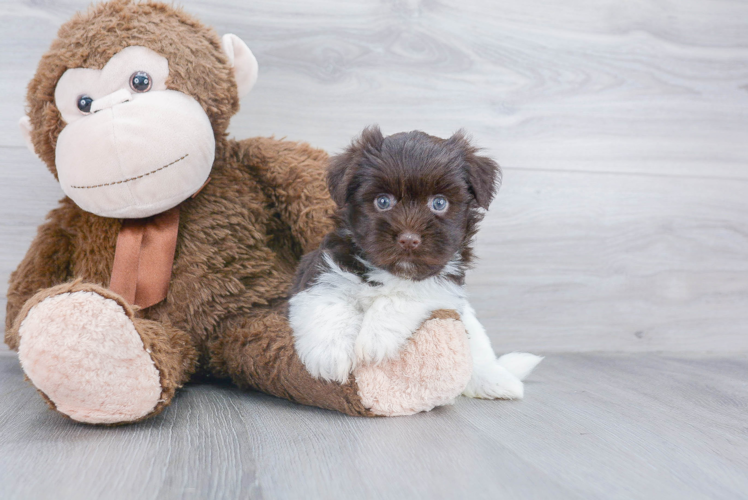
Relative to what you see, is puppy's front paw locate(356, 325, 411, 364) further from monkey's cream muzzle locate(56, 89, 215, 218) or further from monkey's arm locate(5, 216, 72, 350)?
monkey's arm locate(5, 216, 72, 350)

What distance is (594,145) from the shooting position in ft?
7.37

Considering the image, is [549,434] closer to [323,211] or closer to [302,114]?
[323,211]

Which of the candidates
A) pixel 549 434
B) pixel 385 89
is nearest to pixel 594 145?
pixel 385 89

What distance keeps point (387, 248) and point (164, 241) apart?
0.65 metres

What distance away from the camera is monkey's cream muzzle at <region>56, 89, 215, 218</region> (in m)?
1.39

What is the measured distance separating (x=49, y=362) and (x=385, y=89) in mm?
1400

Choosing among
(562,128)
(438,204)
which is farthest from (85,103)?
(562,128)

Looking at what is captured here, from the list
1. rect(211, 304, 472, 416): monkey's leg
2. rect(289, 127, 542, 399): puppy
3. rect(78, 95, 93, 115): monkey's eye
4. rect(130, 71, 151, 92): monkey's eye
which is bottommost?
rect(211, 304, 472, 416): monkey's leg

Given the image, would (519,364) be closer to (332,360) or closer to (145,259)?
(332,360)

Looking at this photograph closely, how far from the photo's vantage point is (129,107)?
4.64 ft

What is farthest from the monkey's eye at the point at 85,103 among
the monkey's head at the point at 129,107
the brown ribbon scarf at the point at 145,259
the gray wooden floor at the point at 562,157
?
the gray wooden floor at the point at 562,157

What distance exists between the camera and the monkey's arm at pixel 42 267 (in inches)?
62.6

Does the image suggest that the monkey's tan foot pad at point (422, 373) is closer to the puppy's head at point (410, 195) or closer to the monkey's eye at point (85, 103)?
the puppy's head at point (410, 195)

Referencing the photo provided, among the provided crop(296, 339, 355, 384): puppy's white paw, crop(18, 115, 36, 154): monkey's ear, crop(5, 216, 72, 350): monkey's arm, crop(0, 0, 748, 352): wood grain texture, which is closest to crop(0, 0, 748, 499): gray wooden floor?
crop(0, 0, 748, 352): wood grain texture
